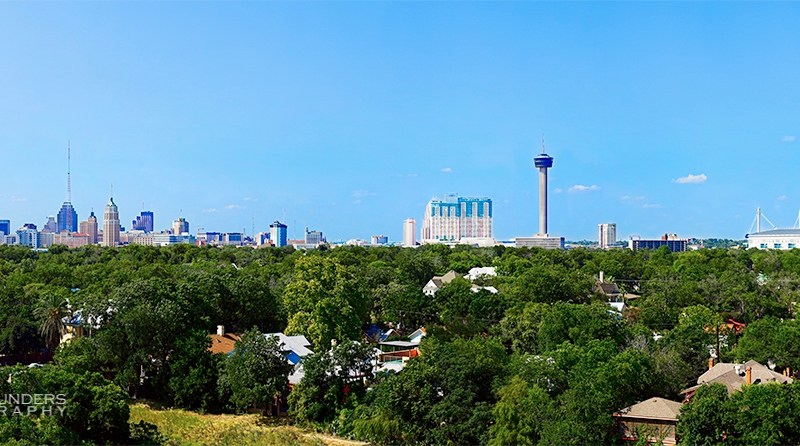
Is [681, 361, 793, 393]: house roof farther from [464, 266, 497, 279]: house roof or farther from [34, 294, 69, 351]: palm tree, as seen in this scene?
[464, 266, 497, 279]: house roof

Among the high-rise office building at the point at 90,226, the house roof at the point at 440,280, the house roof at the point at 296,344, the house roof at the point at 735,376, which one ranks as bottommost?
the house roof at the point at 735,376

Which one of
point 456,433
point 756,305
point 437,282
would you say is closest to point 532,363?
point 456,433

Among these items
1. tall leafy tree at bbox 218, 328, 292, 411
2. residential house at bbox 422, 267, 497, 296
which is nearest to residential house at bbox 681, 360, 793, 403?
tall leafy tree at bbox 218, 328, 292, 411

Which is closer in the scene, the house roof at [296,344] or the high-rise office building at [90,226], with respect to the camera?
the house roof at [296,344]

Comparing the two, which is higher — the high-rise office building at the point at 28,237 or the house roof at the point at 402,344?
the high-rise office building at the point at 28,237

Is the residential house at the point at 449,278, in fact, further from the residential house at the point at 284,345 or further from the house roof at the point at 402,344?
the residential house at the point at 284,345

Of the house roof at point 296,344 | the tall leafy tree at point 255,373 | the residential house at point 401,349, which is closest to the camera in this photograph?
the tall leafy tree at point 255,373

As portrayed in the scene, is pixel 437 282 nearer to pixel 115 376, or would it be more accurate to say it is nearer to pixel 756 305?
pixel 756 305

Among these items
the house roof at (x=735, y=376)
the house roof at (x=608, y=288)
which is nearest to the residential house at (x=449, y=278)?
the house roof at (x=608, y=288)
